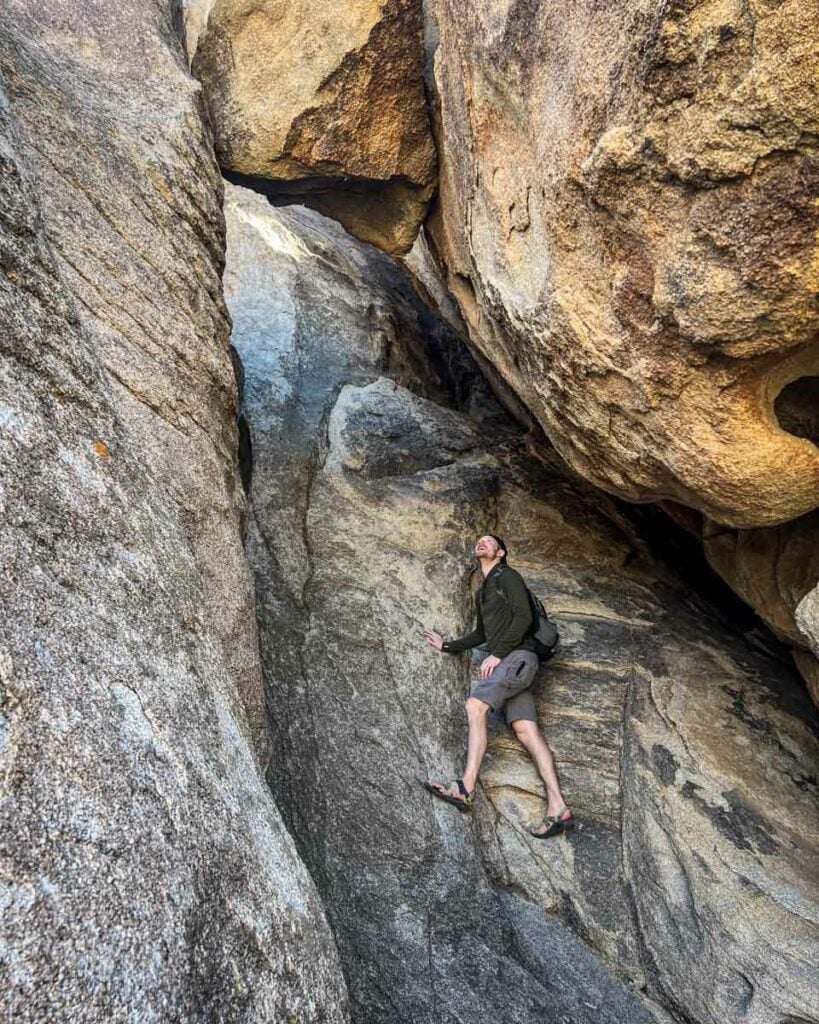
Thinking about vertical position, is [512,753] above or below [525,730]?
below

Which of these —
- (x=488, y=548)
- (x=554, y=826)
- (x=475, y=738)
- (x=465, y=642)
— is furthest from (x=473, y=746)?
(x=488, y=548)

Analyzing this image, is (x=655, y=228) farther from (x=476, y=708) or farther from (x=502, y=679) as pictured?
(x=476, y=708)

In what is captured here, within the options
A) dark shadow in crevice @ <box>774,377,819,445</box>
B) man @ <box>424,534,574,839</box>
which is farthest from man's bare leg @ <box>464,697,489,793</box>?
dark shadow in crevice @ <box>774,377,819,445</box>

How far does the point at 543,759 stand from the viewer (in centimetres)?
650

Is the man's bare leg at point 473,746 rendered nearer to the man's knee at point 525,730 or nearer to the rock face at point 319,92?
the man's knee at point 525,730

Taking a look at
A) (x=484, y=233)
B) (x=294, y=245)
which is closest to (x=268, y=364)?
(x=294, y=245)

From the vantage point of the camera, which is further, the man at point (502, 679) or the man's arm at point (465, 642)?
the man's arm at point (465, 642)

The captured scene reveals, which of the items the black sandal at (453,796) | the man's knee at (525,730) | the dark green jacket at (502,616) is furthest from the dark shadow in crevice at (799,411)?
the black sandal at (453,796)

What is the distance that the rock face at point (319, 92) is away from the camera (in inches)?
307

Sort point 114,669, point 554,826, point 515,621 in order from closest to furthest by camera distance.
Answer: point 114,669 < point 554,826 < point 515,621

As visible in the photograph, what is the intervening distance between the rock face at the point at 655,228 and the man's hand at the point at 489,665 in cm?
192

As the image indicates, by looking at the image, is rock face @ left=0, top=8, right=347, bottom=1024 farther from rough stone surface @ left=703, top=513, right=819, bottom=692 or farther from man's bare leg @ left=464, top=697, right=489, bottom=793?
rough stone surface @ left=703, top=513, right=819, bottom=692

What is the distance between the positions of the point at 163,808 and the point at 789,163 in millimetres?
4318

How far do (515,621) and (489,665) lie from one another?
1.53ft
